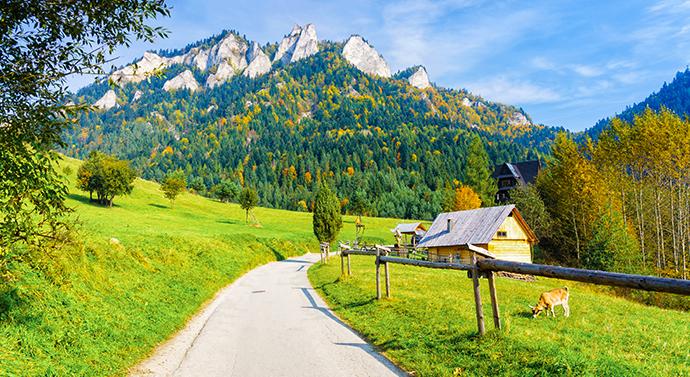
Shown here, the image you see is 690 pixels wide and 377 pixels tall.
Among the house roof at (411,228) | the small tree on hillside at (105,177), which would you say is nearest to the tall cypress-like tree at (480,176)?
the house roof at (411,228)

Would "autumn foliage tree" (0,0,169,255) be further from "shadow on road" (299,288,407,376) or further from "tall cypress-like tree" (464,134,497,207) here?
"tall cypress-like tree" (464,134,497,207)

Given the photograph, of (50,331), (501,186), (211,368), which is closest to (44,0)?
(50,331)

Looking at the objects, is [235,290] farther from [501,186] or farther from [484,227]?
[501,186]

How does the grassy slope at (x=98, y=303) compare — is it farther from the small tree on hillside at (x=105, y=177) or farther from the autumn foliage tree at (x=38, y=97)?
the small tree on hillside at (x=105, y=177)

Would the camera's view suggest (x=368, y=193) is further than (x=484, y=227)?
Yes

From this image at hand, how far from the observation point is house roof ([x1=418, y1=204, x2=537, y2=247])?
4325 centimetres

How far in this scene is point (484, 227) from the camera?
1737 inches

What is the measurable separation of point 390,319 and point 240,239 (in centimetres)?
3360

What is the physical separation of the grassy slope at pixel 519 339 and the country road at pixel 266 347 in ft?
2.56

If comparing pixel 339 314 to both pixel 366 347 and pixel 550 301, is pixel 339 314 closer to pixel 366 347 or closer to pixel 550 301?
pixel 366 347

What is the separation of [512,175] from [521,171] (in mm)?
4405

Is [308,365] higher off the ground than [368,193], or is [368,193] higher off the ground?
[368,193]

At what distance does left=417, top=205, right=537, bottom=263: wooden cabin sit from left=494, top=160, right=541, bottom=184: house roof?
4222 cm

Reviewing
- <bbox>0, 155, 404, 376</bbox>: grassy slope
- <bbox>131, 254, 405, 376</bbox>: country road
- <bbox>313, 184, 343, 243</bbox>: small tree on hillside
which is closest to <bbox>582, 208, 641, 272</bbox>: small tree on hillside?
<bbox>313, 184, 343, 243</bbox>: small tree on hillside
